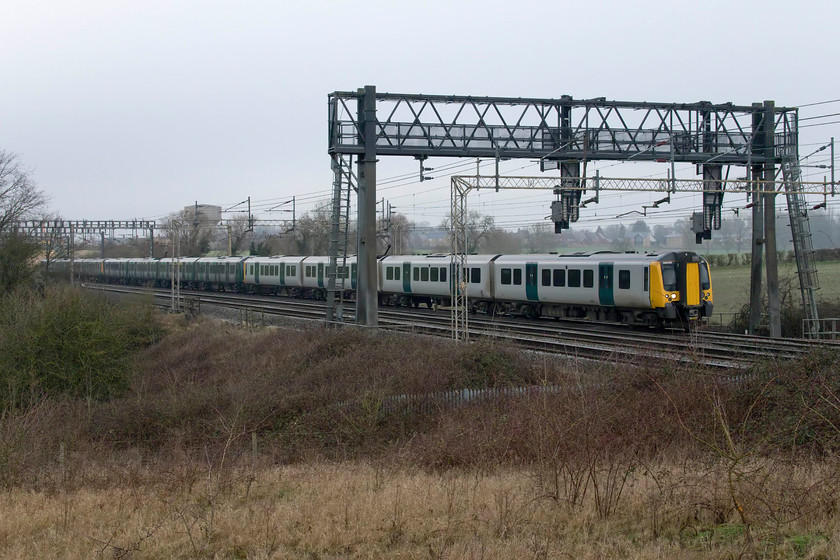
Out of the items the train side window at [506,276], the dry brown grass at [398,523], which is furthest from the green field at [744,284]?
the dry brown grass at [398,523]

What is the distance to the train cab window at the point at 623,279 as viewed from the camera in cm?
2667

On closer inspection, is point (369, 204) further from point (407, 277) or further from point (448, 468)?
point (448, 468)

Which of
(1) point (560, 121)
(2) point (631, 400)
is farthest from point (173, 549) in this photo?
(1) point (560, 121)

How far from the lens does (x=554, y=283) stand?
30188 millimetres

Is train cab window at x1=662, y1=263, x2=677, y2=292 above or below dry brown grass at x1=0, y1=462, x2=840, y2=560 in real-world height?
above

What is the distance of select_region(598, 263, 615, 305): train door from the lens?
27.4 meters

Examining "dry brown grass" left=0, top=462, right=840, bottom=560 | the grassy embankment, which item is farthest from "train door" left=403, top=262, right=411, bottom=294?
"dry brown grass" left=0, top=462, right=840, bottom=560

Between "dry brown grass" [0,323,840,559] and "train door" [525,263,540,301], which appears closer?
"dry brown grass" [0,323,840,559]

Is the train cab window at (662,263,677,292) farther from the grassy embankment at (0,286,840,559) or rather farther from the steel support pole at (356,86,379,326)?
the steel support pole at (356,86,379,326)

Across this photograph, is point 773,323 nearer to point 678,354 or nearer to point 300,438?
point 678,354

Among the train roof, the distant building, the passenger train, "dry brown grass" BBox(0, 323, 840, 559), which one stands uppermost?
the distant building

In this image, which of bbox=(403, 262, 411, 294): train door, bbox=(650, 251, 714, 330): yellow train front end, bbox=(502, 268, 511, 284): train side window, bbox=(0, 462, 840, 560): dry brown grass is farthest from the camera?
bbox=(403, 262, 411, 294): train door

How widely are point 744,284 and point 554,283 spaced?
23868 millimetres

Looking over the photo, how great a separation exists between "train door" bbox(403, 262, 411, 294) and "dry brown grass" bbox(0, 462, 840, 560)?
95.8 ft
